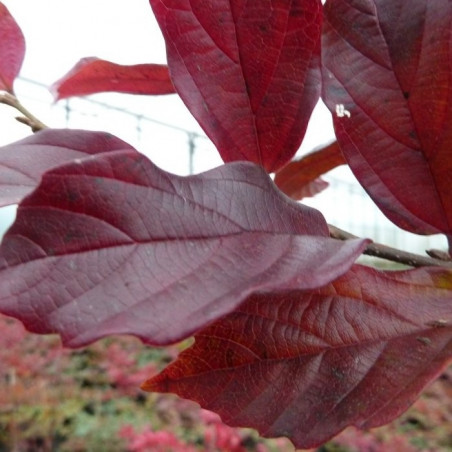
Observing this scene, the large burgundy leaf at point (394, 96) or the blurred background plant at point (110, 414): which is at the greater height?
the large burgundy leaf at point (394, 96)

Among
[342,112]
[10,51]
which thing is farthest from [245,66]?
[10,51]

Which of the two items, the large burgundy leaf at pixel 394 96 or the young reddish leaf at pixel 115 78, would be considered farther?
the young reddish leaf at pixel 115 78

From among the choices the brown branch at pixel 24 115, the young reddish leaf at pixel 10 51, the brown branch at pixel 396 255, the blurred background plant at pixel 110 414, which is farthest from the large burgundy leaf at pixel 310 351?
the blurred background plant at pixel 110 414

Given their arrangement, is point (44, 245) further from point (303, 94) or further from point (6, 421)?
point (6, 421)

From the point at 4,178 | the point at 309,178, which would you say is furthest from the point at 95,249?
the point at 309,178

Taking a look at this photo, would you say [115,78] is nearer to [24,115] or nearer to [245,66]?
[24,115]

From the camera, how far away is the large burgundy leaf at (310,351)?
0.38 m

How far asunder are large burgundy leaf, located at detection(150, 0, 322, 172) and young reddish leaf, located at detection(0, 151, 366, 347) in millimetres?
127

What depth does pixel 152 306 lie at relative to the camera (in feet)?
0.85

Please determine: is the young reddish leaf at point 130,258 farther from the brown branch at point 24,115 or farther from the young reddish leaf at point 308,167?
the young reddish leaf at point 308,167

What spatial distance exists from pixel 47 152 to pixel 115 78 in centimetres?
27

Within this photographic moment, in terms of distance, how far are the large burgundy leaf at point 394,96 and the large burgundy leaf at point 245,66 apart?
2 cm

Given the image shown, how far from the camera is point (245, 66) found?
405 millimetres

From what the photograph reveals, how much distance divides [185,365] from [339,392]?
0.37 ft
